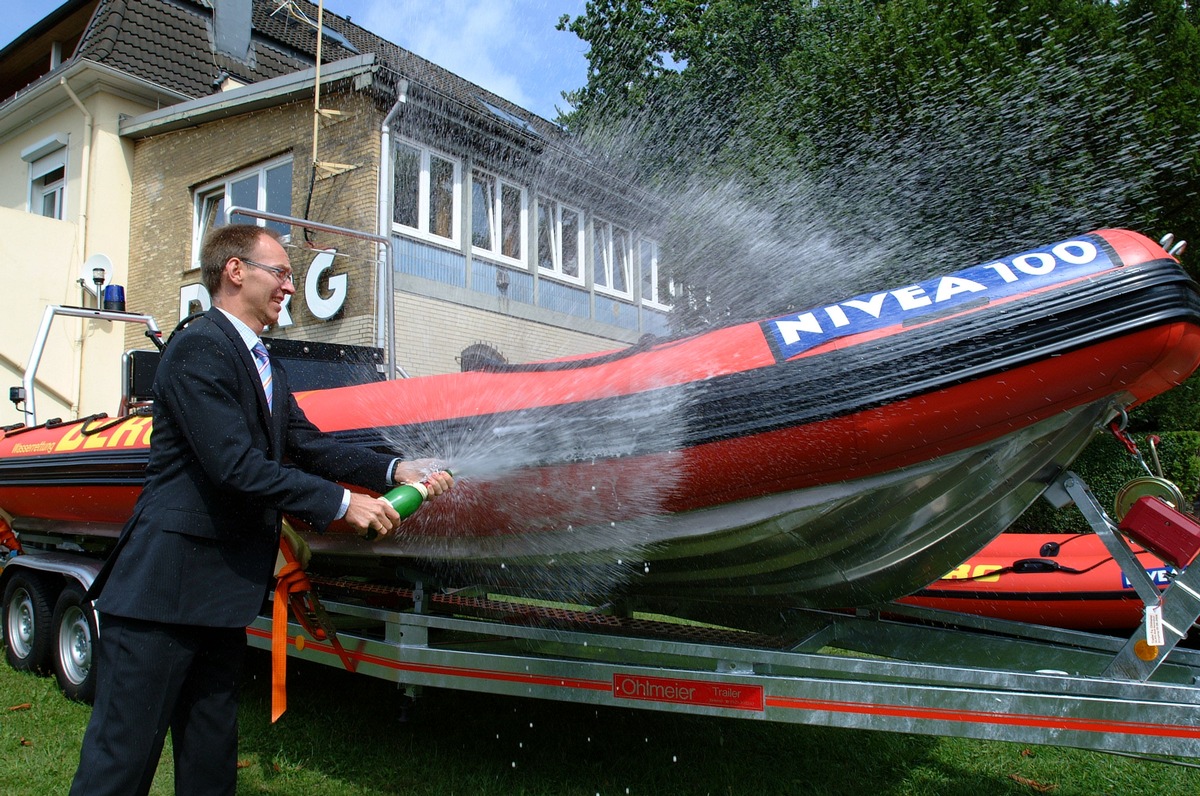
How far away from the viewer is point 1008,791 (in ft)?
11.4

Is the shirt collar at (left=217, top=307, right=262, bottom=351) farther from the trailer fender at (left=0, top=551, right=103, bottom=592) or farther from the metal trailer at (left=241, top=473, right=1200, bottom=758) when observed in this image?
the trailer fender at (left=0, top=551, right=103, bottom=592)

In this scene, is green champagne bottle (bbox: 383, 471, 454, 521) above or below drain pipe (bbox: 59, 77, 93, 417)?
below

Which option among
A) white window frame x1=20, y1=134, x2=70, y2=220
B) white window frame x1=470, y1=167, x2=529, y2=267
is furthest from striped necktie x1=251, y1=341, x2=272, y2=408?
white window frame x1=20, y1=134, x2=70, y2=220

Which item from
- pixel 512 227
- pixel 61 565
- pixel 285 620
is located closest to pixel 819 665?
pixel 285 620

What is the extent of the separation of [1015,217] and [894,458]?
204 inches

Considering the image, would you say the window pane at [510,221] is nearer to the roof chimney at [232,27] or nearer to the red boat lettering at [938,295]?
the red boat lettering at [938,295]

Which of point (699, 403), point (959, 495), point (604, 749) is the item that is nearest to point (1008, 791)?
point (959, 495)

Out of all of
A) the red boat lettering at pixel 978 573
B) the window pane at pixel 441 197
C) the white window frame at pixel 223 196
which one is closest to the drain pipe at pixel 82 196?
the white window frame at pixel 223 196

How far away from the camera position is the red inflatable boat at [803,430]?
257cm

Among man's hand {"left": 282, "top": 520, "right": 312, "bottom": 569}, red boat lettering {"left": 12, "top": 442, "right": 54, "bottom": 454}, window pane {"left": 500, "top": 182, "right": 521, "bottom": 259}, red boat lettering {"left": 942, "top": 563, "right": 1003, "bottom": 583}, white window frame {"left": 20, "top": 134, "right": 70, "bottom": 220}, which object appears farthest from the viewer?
white window frame {"left": 20, "top": 134, "right": 70, "bottom": 220}

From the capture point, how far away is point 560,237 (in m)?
8.70

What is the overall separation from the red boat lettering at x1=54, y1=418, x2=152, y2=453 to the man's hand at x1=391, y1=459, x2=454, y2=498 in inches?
76.6

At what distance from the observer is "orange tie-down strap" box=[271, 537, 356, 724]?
272 cm

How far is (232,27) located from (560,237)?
11039mm
